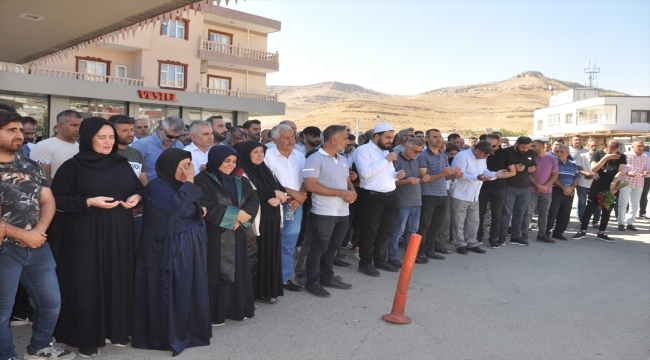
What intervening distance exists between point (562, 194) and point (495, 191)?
209 centimetres

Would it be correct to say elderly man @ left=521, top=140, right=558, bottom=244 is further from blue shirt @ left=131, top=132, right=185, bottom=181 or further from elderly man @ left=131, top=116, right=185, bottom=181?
blue shirt @ left=131, top=132, right=185, bottom=181

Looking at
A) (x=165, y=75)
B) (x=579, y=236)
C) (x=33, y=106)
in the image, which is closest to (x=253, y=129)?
(x=579, y=236)

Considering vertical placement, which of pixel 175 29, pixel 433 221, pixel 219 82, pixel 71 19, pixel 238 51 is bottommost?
pixel 433 221

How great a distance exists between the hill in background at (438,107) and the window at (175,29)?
52745 millimetres

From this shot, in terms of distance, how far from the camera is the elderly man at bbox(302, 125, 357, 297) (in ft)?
20.0

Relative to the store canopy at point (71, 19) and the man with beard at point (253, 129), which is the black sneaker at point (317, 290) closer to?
the man with beard at point (253, 129)

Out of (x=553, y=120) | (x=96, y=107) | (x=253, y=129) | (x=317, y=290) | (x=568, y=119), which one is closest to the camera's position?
(x=317, y=290)

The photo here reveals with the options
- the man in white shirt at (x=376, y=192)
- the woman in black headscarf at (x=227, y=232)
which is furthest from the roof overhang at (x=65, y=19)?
the woman in black headscarf at (x=227, y=232)

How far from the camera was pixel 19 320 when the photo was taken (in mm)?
4801

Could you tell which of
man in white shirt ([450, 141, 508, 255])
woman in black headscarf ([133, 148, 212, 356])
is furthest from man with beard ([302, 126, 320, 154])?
woman in black headscarf ([133, 148, 212, 356])

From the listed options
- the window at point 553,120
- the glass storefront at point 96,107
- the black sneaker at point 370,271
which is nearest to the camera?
the black sneaker at point 370,271

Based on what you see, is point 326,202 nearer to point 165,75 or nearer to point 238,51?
point 165,75

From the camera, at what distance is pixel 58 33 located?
9.79 metres

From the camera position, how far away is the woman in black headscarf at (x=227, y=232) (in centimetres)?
474
